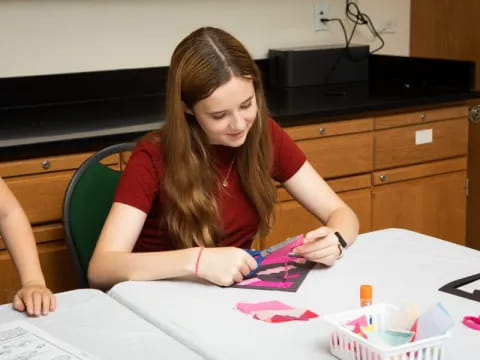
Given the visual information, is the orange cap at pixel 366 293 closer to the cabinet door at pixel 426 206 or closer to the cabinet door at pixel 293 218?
the cabinet door at pixel 293 218

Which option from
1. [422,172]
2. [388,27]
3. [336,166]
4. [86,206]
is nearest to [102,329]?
[86,206]

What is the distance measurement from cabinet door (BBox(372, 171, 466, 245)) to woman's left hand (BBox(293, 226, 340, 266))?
1429mm

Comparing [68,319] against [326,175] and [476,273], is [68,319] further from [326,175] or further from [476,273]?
[326,175]

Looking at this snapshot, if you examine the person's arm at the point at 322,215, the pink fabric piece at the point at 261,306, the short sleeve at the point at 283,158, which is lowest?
the pink fabric piece at the point at 261,306

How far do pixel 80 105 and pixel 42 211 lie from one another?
0.66 metres

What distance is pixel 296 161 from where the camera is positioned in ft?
6.27

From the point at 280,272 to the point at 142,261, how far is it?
269mm

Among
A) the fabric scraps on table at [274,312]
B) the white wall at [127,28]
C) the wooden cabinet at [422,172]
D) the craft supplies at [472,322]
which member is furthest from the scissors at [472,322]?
the white wall at [127,28]

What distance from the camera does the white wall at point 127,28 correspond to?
9.02 ft

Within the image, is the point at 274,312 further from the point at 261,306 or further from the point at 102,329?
the point at 102,329

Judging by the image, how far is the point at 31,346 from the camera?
120 cm

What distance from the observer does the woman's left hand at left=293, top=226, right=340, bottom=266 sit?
154 centimetres

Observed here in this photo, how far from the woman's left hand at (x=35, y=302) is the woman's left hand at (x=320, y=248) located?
0.49 meters

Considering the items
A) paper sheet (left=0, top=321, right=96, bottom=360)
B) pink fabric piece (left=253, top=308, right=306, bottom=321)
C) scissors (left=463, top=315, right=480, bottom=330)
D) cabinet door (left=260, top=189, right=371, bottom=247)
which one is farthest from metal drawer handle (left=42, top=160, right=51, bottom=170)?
scissors (left=463, top=315, right=480, bottom=330)
